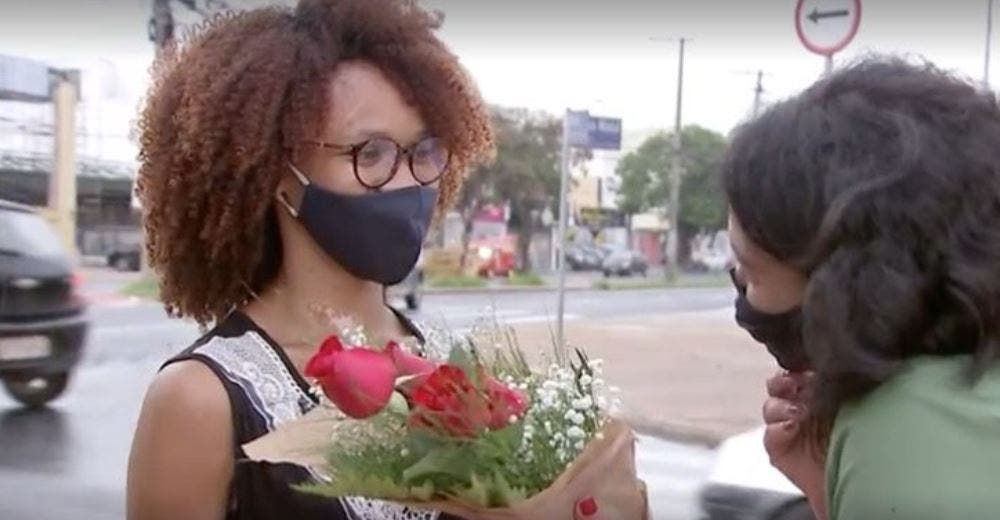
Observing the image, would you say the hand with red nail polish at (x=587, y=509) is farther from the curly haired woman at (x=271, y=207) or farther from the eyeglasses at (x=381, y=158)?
the eyeglasses at (x=381, y=158)

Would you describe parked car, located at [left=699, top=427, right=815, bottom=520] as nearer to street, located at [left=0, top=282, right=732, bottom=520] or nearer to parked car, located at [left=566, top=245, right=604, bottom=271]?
street, located at [left=0, top=282, right=732, bottom=520]

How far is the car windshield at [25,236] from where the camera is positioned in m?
9.67

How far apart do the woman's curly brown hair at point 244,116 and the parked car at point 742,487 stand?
260 centimetres

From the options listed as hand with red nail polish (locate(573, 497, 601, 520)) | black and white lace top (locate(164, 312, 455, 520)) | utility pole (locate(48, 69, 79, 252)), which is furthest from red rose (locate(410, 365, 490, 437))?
utility pole (locate(48, 69, 79, 252))

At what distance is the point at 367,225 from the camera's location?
75.7 inches

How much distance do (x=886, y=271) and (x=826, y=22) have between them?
20.1ft

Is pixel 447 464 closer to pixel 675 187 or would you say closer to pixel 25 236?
pixel 25 236

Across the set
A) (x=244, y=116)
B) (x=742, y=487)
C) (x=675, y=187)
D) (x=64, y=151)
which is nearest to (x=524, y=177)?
(x=675, y=187)

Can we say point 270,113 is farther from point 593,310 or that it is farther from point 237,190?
point 593,310

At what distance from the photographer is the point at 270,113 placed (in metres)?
1.88

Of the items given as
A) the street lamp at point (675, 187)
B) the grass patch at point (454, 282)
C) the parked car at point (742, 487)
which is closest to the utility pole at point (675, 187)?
the street lamp at point (675, 187)

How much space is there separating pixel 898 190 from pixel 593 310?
83.7 ft

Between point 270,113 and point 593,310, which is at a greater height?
point 270,113

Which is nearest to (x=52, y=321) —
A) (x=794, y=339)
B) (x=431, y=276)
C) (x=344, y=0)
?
(x=344, y=0)
